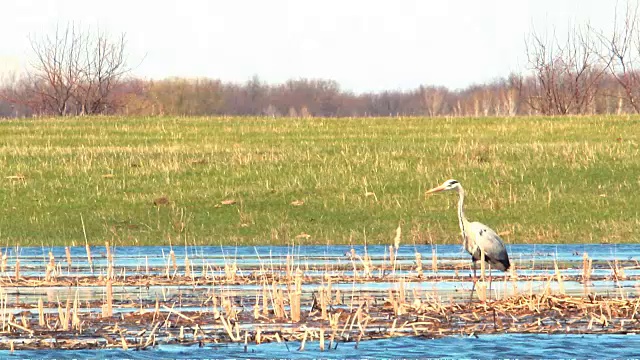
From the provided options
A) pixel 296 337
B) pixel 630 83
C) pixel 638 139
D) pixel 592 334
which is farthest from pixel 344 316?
pixel 630 83

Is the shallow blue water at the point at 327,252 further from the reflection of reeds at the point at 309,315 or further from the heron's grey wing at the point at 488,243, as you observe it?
the reflection of reeds at the point at 309,315

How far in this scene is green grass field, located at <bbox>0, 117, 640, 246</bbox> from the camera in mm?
34219

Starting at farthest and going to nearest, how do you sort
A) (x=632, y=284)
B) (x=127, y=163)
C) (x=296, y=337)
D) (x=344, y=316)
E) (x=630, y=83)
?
1. (x=630, y=83)
2. (x=127, y=163)
3. (x=632, y=284)
4. (x=344, y=316)
5. (x=296, y=337)

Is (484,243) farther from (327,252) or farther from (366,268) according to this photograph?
(327,252)

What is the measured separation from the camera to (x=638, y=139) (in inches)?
1882

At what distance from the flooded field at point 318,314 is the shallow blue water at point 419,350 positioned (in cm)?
2

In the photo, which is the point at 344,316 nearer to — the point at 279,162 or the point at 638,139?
the point at 279,162

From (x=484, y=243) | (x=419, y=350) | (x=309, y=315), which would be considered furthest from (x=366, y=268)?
(x=419, y=350)

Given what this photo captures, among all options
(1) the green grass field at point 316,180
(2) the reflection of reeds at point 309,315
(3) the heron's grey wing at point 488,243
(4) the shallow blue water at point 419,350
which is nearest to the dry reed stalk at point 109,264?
(2) the reflection of reeds at point 309,315

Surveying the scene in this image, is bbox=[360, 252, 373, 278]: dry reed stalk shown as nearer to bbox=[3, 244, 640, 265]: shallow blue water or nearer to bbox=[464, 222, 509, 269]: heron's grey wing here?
bbox=[464, 222, 509, 269]: heron's grey wing

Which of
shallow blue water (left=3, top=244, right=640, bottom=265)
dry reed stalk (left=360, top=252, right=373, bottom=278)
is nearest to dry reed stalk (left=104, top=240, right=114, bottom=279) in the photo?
dry reed stalk (left=360, top=252, right=373, bottom=278)

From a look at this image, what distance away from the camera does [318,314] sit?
1680cm

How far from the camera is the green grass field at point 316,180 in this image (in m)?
34.2

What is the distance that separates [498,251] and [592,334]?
19.3 ft
